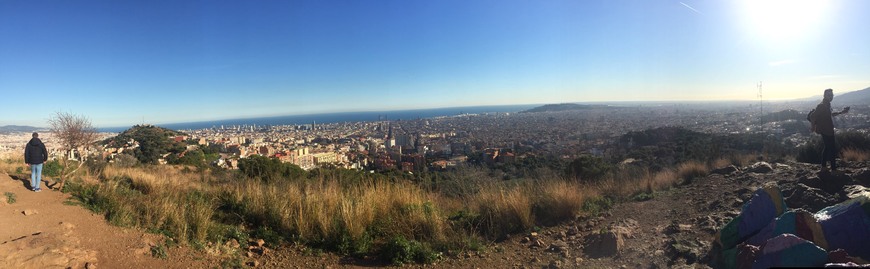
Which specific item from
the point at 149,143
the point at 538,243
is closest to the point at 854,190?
the point at 538,243

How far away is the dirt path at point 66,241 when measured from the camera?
11.5 feet

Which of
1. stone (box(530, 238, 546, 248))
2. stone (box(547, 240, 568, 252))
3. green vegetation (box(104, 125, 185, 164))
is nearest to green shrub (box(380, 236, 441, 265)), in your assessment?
stone (box(530, 238, 546, 248))

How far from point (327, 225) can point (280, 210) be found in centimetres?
97

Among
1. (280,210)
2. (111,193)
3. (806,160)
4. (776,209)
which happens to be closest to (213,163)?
(111,193)

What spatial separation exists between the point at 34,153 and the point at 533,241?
29.8 ft

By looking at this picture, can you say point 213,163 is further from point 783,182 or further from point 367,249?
point 783,182

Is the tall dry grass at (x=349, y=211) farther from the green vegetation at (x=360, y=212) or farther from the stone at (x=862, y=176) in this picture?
the stone at (x=862, y=176)

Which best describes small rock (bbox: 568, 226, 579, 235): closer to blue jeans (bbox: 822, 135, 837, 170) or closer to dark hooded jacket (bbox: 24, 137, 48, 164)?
blue jeans (bbox: 822, 135, 837, 170)

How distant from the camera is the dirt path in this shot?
352 centimetres

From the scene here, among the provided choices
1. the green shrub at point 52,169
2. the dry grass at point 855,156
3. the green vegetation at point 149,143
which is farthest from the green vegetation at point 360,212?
the green vegetation at point 149,143

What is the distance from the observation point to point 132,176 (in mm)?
8141

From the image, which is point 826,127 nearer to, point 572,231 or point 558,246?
point 572,231

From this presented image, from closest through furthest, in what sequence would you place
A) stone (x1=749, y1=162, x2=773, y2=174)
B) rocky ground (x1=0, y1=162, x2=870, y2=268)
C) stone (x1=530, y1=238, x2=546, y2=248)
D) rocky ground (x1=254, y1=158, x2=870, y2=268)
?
1. rocky ground (x1=0, y1=162, x2=870, y2=268)
2. rocky ground (x1=254, y1=158, x2=870, y2=268)
3. stone (x1=530, y1=238, x2=546, y2=248)
4. stone (x1=749, y1=162, x2=773, y2=174)

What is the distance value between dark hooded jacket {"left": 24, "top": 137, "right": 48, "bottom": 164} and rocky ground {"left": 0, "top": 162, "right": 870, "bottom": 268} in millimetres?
1293
